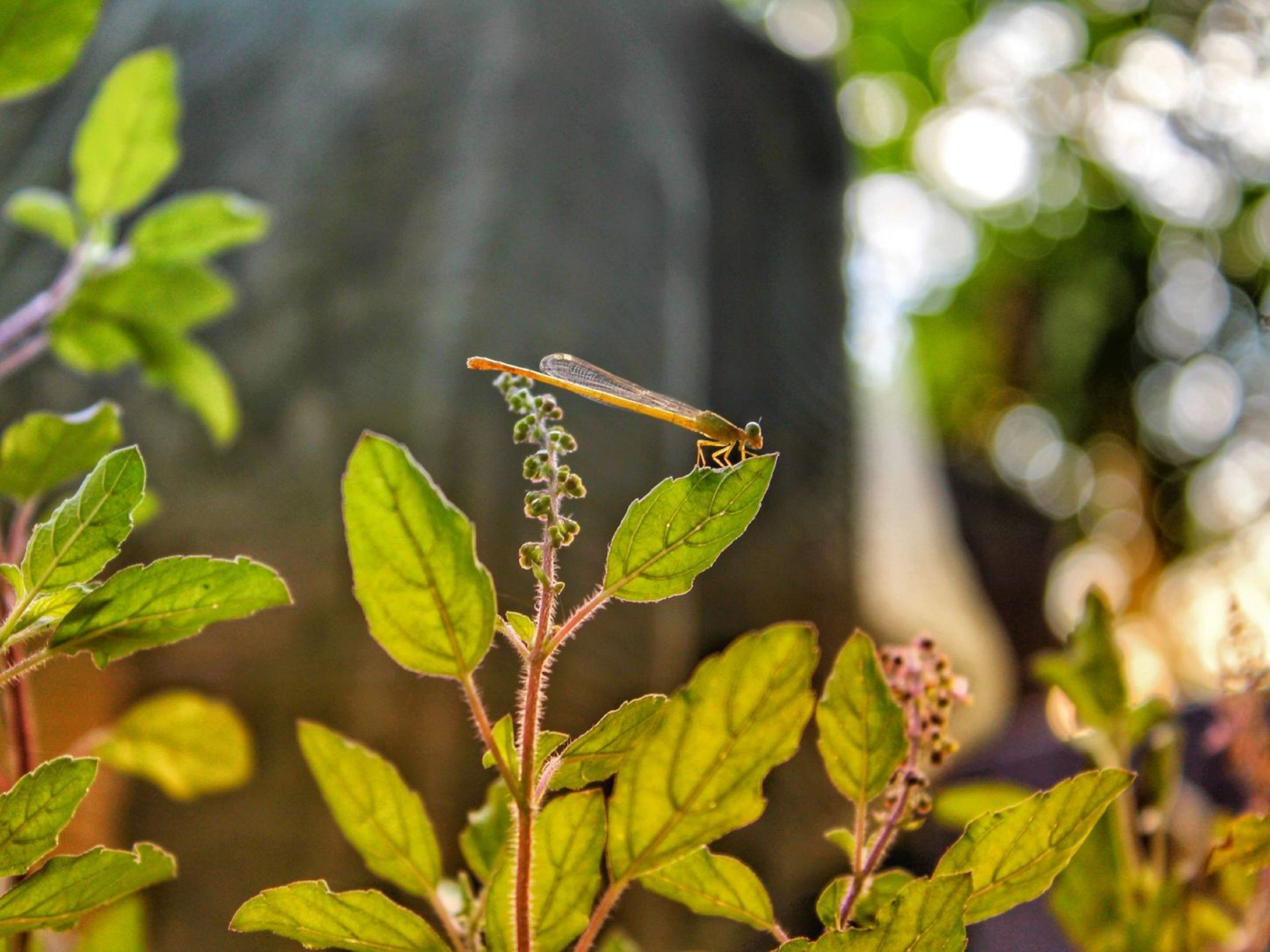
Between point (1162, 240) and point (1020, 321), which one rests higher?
point (1162, 240)

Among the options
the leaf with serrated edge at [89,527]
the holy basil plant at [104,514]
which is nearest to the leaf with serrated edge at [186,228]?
the holy basil plant at [104,514]

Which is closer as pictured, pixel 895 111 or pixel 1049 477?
pixel 1049 477

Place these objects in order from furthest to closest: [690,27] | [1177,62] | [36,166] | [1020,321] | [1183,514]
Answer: [1020,321], [1183,514], [1177,62], [690,27], [36,166]

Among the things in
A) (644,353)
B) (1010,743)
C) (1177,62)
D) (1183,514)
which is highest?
(1177,62)

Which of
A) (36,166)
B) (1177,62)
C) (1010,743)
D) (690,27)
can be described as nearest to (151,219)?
(36,166)

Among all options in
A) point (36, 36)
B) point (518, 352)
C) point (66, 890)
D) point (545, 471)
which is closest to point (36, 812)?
point (66, 890)

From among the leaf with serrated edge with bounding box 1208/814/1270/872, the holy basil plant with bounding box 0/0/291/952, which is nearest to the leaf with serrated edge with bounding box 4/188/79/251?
the holy basil plant with bounding box 0/0/291/952

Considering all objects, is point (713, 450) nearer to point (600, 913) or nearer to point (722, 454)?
point (722, 454)

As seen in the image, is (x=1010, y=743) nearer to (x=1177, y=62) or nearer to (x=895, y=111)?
(x=1177, y=62)

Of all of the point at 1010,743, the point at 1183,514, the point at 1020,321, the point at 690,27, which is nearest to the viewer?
the point at 690,27
